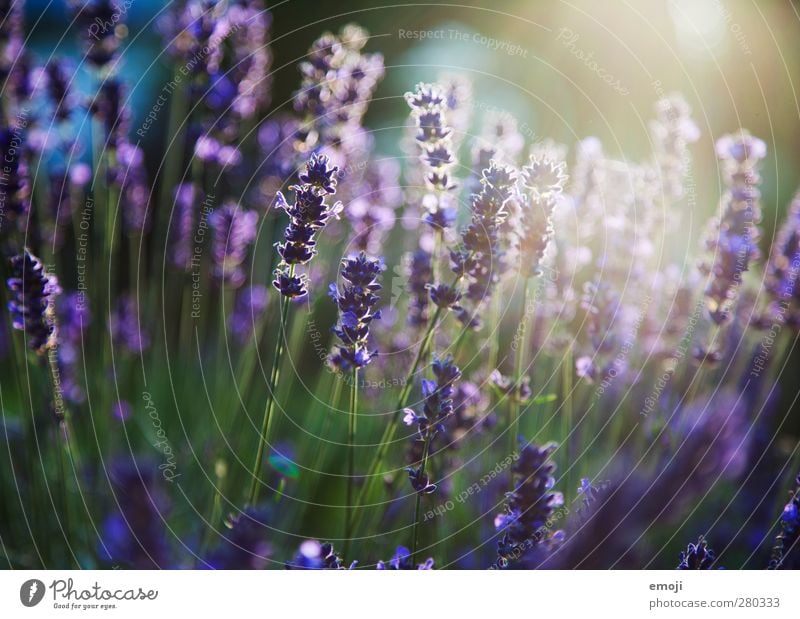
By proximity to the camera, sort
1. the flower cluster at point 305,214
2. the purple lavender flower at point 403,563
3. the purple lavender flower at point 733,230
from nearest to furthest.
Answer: the flower cluster at point 305,214 < the purple lavender flower at point 403,563 < the purple lavender flower at point 733,230

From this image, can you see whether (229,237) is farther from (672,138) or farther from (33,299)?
(672,138)

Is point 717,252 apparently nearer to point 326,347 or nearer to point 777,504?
point 777,504

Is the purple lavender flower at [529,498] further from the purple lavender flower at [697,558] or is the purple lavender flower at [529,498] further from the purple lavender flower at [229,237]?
the purple lavender flower at [229,237]

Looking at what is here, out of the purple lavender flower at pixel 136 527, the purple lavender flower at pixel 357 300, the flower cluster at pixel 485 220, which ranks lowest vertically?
the purple lavender flower at pixel 136 527

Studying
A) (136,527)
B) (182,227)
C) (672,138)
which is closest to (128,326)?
(182,227)

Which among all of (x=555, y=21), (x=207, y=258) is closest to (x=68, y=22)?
(x=207, y=258)
